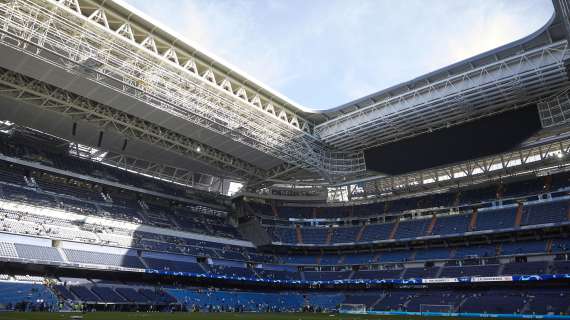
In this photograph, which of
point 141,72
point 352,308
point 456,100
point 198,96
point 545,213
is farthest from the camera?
point 352,308

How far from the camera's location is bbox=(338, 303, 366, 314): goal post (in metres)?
53.0

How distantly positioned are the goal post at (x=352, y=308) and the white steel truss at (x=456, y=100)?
19.2 m

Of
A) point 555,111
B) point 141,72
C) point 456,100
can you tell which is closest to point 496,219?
point 555,111

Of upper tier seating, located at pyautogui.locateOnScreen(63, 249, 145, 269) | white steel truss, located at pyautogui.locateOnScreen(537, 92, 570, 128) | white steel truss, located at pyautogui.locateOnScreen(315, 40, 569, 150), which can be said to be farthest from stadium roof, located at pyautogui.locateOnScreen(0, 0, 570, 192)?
upper tier seating, located at pyautogui.locateOnScreen(63, 249, 145, 269)

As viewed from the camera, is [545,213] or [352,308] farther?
[352,308]

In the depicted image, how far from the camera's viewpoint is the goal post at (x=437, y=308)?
48338 millimetres

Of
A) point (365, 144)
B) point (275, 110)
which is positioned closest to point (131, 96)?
point (275, 110)

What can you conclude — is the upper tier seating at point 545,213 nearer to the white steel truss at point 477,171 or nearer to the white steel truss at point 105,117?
the white steel truss at point 477,171

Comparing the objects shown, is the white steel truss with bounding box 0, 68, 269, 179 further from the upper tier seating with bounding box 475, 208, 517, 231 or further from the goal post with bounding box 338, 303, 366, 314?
the upper tier seating with bounding box 475, 208, 517, 231

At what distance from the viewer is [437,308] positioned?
161 ft

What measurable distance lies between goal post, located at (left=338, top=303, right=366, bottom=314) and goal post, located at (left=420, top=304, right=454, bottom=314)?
6.72 metres

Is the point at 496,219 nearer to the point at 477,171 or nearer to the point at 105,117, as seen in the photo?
the point at 477,171

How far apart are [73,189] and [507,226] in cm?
5002

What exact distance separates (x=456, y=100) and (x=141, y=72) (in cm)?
2741
